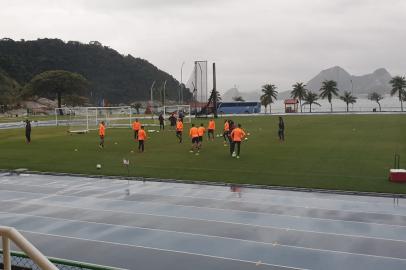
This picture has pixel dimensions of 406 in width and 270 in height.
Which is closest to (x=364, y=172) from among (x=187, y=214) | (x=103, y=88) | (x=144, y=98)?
(x=187, y=214)

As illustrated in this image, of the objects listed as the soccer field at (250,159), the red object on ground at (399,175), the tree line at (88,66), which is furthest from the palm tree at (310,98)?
the red object on ground at (399,175)

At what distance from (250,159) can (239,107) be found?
238ft

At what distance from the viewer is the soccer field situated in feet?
60.2

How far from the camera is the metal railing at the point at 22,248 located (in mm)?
3650

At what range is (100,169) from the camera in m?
21.6

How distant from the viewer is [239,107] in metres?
95.4

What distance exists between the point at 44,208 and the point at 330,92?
325 feet

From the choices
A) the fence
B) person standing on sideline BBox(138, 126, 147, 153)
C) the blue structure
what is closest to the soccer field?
person standing on sideline BBox(138, 126, 147, 153)

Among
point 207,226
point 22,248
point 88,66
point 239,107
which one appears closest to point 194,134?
point 207,226

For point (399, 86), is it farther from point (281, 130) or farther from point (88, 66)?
point (88, 66)

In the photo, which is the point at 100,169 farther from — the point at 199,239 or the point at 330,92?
the point at 330,92

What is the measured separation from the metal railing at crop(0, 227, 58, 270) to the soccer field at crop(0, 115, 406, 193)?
13923 mm

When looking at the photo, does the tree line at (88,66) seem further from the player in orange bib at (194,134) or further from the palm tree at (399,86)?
the player in orange bib at (194,134)

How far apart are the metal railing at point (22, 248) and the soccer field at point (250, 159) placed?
1392 cm
